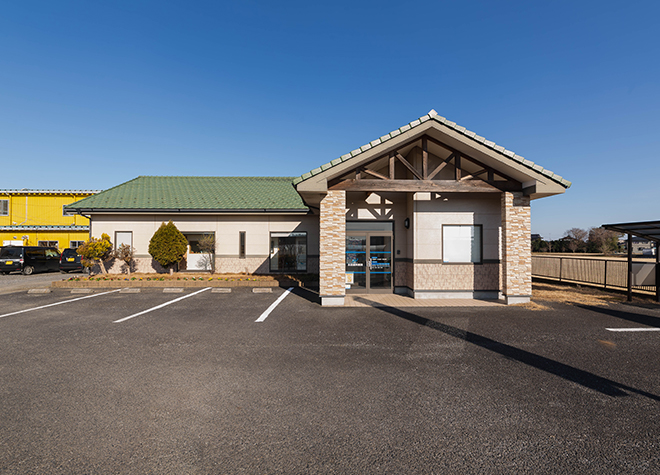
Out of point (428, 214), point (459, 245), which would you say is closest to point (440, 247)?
point (459, 245)

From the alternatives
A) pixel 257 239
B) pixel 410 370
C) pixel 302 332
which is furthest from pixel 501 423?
pixel 257 239

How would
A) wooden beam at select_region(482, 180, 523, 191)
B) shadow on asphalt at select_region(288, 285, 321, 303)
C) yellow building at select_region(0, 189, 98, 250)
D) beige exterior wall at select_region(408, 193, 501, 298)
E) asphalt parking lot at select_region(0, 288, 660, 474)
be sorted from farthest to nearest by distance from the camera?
yellow building at select_region(0, 189, 98, 250) < shadow on asphalt at select_region(288, 285, 321, 303) < beige exterior wall at select_region(408, 193, 501, 298) < wooden beam at select_region(482, 180, 523, 191) < asphalt parking lot at select_region(0, 288, 660, 474)

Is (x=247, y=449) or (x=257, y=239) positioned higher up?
(x=257, y=239)

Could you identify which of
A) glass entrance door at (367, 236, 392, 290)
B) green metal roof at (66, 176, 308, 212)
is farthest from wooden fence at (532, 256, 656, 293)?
green metal roof at (66, 176, 308, 212)

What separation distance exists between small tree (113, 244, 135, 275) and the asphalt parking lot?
9.52 m

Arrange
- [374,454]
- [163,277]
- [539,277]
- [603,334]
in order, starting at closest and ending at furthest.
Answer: [374,454] → [603,334] → [163,277] → [539,277]

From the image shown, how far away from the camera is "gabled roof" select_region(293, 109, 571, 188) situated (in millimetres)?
9469

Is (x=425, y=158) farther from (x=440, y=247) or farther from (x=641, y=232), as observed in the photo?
Answer: (x=641, y=232)

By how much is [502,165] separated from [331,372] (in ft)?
28.1

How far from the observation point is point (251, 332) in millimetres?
7145

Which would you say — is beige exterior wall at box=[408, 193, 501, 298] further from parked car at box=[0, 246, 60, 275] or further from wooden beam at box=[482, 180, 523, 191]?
parked car at box=[0, 246, 60, 275]

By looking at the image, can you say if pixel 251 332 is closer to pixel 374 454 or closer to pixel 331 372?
pixel 331 372

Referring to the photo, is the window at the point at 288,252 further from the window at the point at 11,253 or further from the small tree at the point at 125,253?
the window at the point at 11,253

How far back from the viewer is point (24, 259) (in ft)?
67.3
